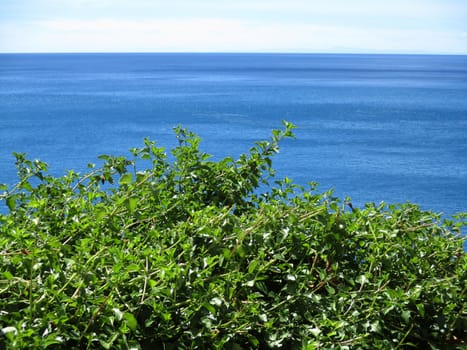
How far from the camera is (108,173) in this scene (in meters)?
2.75

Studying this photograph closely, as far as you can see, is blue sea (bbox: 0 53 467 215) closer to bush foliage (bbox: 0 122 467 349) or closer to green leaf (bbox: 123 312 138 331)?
bush foliage (bbox: 0 122 467 349)

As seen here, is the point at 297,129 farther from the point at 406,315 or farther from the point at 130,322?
the point at 130,322

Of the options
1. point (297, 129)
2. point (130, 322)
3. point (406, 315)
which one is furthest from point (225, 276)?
point (297, 129)

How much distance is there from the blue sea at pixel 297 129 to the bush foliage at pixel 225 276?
2133 centimetres

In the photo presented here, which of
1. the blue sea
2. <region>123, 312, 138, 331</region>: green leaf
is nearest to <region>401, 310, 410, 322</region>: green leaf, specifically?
A: <region>123, 312, 138, 331</region>: green leaf

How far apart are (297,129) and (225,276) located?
3929cm

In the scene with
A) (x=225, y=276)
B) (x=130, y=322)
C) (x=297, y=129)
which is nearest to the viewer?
(x=130, y=322)

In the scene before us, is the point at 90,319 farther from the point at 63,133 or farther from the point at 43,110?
the point at 43,110

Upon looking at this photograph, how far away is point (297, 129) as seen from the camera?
40.7m

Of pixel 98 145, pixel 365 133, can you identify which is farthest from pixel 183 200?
pixel 365 133

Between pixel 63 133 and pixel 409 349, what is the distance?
128 ft

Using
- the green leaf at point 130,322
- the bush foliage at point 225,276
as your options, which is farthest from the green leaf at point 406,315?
the green leaf at point 130,322

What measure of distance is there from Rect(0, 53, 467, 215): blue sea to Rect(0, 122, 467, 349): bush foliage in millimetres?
21328

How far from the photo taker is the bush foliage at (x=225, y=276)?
161cm
